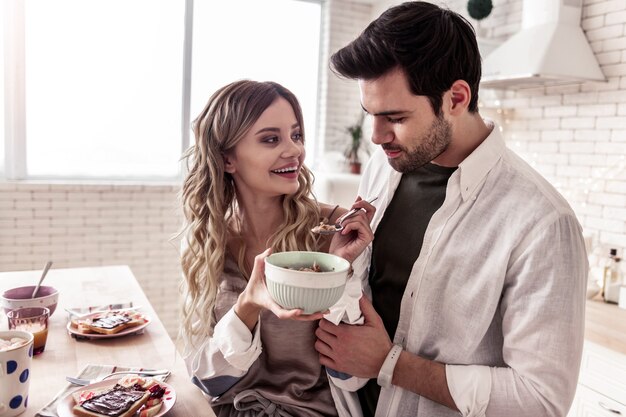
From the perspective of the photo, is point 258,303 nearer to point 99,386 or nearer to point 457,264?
point 99,386

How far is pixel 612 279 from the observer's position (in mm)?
2963

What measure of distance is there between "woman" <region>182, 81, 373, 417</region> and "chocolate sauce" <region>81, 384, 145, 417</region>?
0.94 feet

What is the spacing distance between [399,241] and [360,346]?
37cm

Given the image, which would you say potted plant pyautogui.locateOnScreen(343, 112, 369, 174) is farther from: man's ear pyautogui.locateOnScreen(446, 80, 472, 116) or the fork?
the fork

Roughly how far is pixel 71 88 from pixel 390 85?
3.79 meters

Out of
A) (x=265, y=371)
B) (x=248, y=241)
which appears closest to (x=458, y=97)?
(x=248, y=241)

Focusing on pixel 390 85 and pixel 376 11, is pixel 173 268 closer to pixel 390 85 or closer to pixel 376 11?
pixel 376 11

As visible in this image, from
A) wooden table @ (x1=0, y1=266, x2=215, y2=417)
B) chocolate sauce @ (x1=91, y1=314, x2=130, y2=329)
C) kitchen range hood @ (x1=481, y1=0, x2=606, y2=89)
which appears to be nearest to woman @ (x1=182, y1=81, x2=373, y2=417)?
wooden table @ (x1=0, y1=266, x2=215, y2=417)

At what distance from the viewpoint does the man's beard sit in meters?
1.44

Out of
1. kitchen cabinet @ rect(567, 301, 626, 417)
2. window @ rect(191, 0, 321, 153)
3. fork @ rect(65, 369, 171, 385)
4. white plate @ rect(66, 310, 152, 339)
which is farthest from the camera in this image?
window @ rect(191, 0, 321, 153)

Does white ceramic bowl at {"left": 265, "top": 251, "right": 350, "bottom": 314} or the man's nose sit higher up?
the man's nose

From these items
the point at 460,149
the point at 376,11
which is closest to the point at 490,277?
the point at 460,149

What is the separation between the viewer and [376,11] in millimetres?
5258

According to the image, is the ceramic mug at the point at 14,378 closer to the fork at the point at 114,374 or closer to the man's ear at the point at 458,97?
the fork at the point at 114,374
